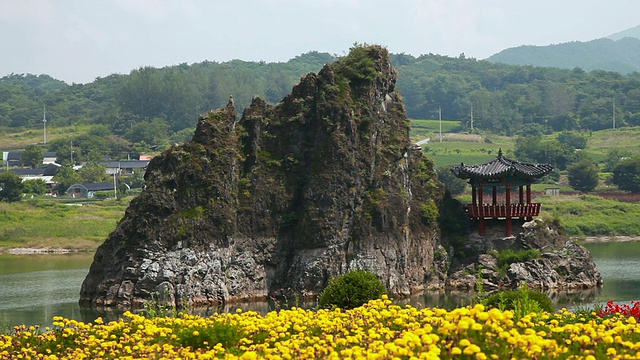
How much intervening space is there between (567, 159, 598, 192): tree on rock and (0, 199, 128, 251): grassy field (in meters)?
49.2

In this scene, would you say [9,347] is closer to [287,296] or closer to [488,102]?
[287,296]

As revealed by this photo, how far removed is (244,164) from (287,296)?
24.7 feet

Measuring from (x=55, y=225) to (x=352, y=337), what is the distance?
77.7m

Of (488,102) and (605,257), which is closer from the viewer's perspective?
(605,257)

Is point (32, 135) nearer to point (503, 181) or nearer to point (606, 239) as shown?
point (606, 239)

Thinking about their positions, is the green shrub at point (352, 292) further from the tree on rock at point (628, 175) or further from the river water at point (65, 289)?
the tree on rock at point (628, 175)

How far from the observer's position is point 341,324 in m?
21.3

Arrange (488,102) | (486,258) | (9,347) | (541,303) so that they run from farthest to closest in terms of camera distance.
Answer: (488,102)
(486,258)
(541,303)
(9,347)

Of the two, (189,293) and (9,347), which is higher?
(9,347)

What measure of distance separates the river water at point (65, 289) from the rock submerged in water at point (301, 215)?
7.17 ft

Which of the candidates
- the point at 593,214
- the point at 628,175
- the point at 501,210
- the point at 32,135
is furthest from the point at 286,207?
the point at 32,135

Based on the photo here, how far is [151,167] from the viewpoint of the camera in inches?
2042

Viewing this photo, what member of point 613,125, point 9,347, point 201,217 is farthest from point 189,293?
point 613,125

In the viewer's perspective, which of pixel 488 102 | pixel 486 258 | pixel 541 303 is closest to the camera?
pixel 541 303
